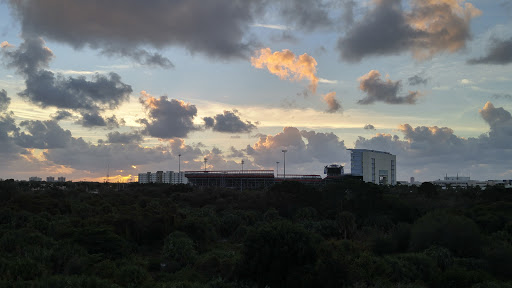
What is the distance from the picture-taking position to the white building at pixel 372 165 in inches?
6043

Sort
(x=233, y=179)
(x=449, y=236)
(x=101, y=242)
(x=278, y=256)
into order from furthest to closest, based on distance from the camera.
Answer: (x=233, y=179) → (x=449, y=236) → (x=101, y=242) → (x=278, y=256)

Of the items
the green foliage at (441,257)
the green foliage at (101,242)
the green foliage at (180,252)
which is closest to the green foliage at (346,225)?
the green foliage at (441,257)

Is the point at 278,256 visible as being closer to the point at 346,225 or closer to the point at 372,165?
the point at 346,225

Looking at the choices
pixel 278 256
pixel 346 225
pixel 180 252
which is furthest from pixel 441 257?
pixel 346 225

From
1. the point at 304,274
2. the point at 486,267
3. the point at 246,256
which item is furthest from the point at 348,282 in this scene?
the point at 486,267

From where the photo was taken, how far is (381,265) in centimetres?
2700

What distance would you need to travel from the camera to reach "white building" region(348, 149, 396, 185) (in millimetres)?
153500

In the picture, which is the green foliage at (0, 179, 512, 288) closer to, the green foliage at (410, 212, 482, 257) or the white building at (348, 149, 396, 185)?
the green foliage at (410, 212, 482, 257)

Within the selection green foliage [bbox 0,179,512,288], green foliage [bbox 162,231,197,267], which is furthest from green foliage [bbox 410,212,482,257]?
green foliage [bbox 162,231,197,267]

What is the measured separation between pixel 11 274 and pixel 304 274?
53.2 ft

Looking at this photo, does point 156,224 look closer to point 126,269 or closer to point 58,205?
point 126,269

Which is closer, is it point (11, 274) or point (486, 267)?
point (11, 274)

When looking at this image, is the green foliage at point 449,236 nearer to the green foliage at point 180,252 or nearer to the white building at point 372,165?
the green foliage at point 180,252

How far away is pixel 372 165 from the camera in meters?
157
